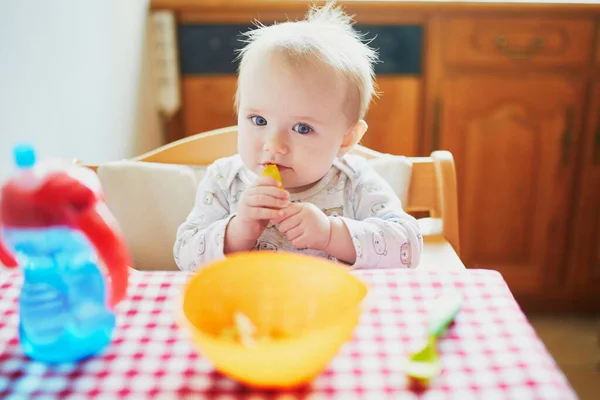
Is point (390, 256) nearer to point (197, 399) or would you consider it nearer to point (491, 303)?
point (491, 303)

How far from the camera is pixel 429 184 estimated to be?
1111 millimetres

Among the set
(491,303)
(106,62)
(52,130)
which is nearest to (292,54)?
(491,303)

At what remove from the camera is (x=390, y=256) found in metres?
0.86

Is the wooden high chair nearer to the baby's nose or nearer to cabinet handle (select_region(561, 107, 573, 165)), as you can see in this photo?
the baby's nose

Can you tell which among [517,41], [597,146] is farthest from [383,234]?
[597,146]

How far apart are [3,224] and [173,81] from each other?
1.38m

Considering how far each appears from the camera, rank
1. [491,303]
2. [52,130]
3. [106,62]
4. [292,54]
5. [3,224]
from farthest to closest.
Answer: [106,62] < [52,130] < [292,54] < [491,303] < [3,224]

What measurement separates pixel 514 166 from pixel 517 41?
402mm

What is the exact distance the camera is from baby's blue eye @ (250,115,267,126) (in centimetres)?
84

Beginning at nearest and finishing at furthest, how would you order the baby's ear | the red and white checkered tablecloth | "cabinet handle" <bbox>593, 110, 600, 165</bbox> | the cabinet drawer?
the red and white checkered tablecloth < the baby's ear < the cabinet drawer < "cabinet handle" <bbox>593, 110, 600, 165</bbox>

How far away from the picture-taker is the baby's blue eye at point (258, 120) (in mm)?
843

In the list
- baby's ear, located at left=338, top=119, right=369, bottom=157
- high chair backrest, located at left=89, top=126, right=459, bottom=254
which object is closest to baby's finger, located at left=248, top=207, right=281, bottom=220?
baby's ear, located at left=338, top=119, right=369, bottom=157

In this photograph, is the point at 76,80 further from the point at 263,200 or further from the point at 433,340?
the point at 433,340

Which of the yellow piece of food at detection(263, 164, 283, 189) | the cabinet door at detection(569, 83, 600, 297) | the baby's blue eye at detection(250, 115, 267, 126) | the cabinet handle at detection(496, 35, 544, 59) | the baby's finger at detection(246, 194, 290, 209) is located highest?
the cabinet handle at detection(496, 35, 544, 59)
